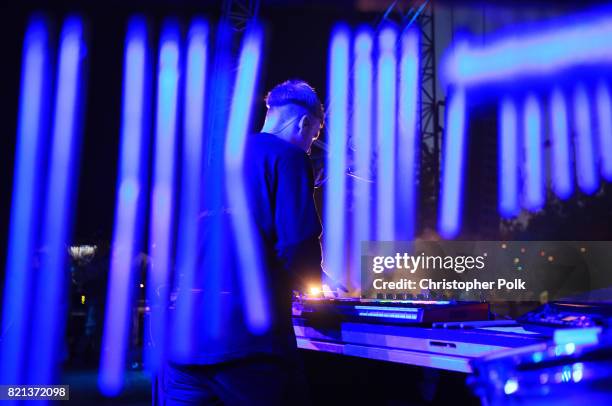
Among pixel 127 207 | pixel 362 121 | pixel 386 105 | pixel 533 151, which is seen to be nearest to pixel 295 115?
pixel 127 207

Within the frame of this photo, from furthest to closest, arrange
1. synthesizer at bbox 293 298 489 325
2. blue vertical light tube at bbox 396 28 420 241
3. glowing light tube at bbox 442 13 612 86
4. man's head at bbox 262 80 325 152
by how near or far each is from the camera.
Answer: blue vertical light tube at bbox 396 28 420 241, glowing light tube at bbox 442 13 612 86, synthesizer at bbox 293 298 489 325, man's head at bbox 262 80 325 152

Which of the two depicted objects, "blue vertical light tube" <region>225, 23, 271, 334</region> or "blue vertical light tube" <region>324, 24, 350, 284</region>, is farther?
"blue vertical light tube" <region>324, 24, 350, 284</region>

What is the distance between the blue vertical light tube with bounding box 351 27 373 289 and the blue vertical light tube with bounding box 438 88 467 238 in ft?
4.12

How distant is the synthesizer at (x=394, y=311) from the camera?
5.19ft

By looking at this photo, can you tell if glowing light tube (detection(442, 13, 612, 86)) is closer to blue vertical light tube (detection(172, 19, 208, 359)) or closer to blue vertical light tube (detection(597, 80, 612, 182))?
blue vertical light tube (detection(597, 80, 612, 182))

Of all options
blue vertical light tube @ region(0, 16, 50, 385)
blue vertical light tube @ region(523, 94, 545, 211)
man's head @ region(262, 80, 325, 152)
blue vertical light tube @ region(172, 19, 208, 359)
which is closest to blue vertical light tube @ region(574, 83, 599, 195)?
blue vertical light tube @ region(523, 94, 545, 211)

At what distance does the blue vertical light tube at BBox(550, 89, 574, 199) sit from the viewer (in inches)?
286

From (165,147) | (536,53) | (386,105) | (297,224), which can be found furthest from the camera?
(386,105)

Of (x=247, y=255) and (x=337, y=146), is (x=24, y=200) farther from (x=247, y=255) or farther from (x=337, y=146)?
(x=247, y=255)

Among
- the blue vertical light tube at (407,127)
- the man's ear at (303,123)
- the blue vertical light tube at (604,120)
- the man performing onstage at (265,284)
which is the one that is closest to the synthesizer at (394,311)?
the man performing onstage at (265,284)

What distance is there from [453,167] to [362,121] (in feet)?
7.59

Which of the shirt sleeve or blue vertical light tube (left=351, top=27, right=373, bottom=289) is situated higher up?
blue vertical light tube (left=351, top=27, right=373, bottom=289)

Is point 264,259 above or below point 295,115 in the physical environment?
below

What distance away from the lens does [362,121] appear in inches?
258
